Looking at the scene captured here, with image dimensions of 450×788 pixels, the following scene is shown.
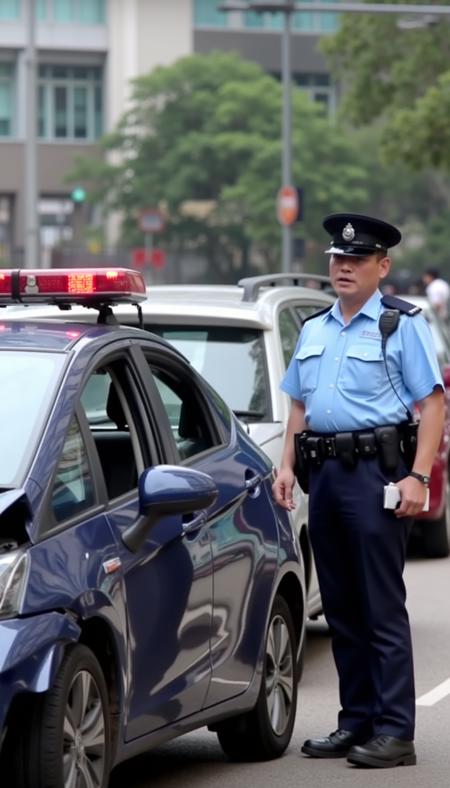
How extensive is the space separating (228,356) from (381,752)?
2.91 metres

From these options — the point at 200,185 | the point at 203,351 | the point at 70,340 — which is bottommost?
the point at 200,185

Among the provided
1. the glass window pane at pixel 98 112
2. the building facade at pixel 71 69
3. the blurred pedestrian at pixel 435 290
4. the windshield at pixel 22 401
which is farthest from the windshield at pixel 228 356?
the glass window pane at pixel 98 112

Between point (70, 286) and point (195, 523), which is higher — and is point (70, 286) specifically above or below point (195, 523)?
above

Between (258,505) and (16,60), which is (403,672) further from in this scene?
(16,60)

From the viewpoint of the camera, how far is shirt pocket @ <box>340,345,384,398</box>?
6848 millimetres

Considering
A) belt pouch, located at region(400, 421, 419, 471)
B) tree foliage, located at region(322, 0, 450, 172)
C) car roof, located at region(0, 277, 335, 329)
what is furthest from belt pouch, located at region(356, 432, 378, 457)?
tree foliage, located at region(322, 0, 450, 172)

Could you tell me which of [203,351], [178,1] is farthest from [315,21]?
[203,351]

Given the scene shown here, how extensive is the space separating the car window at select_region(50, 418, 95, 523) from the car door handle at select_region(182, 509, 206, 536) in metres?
0.53

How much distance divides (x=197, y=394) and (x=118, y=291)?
789 mm

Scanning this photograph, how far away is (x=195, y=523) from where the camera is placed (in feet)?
20.3

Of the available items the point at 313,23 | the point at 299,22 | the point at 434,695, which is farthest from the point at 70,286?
the point at 299,22

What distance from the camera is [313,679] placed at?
894cm

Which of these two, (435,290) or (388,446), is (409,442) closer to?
(388,446)

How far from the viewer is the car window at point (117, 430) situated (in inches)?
241
